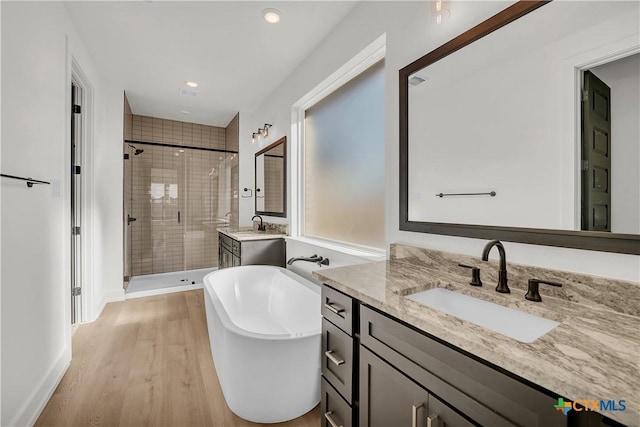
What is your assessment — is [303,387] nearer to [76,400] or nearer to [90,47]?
[76,400]

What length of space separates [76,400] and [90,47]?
112 inches

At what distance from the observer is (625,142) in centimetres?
85

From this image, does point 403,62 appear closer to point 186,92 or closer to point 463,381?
point 463,381

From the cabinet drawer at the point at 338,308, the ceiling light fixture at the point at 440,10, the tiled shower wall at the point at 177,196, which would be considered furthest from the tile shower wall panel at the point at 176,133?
the cabinet drawer at the point at 338,308

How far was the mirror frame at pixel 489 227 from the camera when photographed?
34.7 inches

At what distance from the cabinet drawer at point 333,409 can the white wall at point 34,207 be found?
1.49m

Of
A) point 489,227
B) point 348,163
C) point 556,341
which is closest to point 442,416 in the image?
point 556,341

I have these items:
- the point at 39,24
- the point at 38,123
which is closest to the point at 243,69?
the point at 39,24

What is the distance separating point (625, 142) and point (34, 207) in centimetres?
269

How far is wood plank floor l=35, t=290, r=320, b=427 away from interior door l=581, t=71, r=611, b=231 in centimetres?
163

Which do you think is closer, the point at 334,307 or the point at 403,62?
the point at 334,307

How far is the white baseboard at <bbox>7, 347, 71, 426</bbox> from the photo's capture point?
1.41 meters

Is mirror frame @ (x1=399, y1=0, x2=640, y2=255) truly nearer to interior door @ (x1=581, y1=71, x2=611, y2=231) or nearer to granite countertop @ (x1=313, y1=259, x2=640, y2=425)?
interior door @ (x1=581, y1=71, x2=611, y2=231)

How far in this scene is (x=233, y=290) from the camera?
8.64 ft
